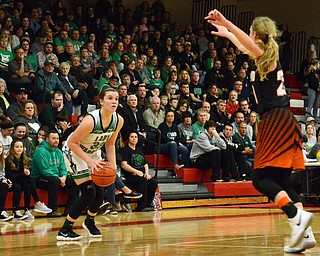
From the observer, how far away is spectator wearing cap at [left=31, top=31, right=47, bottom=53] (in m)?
16.0

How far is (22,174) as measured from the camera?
1166cm

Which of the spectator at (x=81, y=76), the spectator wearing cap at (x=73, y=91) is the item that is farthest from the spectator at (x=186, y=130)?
the spectator wearing cap at (x=73, y=91)

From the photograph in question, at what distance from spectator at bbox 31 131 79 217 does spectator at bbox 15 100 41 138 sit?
0.96m

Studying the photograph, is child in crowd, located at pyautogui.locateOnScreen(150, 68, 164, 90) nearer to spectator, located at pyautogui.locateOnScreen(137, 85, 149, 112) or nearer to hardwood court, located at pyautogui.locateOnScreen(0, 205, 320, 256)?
spectator, located at pyautogui.locateOnScreen(137, 85, 149, 112)

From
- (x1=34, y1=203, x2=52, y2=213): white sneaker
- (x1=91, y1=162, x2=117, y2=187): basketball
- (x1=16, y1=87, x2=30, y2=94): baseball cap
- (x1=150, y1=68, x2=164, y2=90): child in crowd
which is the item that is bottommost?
(x1=34, y1=203, x2=52, y2=213): white sneaker

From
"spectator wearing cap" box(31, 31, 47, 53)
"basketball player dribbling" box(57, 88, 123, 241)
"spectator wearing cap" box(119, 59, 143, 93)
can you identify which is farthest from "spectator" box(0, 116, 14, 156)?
"spectator wearing cap" box(119, 59, 143, 93)

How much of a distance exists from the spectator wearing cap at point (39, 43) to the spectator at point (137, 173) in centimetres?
364

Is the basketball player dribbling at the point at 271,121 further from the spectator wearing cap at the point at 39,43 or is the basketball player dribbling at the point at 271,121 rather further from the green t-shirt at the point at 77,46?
the green t-shirt at the point at 77,46

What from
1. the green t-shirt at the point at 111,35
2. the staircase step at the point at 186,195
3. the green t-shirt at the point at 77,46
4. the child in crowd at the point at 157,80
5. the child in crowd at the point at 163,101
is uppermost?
the green t-shirt at the point at 111,35

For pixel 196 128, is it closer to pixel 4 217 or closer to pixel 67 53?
pixel 67 53

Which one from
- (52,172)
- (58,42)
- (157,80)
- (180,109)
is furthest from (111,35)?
(52,172)

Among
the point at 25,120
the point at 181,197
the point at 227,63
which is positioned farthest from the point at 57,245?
the point at 227,63

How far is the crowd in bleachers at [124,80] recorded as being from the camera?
47.9 feet

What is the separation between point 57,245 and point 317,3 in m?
19.5
